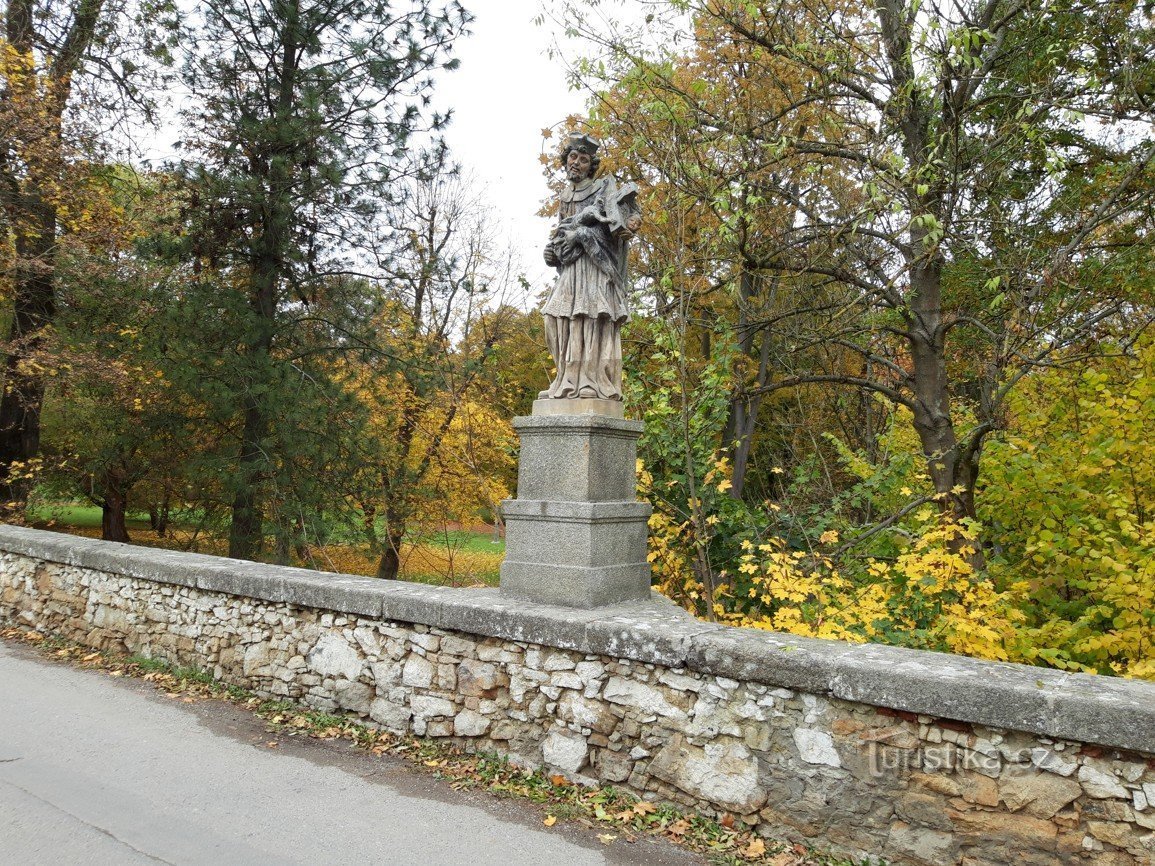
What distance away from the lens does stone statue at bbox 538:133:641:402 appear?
5035mm

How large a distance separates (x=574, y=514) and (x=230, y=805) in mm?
2379

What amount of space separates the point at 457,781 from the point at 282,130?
29.1ft

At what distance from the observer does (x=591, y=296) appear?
16.7 ft

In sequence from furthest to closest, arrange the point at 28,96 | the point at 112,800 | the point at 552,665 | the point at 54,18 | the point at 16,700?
the point at 54,18, the point at 28,96, the point at 16,700, the point at 552,665, the point at 112,800

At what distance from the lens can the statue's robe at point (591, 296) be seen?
5.04m

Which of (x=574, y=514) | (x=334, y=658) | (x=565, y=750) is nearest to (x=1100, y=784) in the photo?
(x=565, y=750)

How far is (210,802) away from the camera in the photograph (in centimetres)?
398

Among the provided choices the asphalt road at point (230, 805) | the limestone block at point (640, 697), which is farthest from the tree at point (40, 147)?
the limestone block at point (640, 697)

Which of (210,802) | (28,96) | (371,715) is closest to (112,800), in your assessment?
(210,802)

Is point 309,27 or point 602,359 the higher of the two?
point 309,27

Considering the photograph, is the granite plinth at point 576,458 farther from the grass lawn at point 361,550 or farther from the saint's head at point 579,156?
the grass lawn at point 361,550

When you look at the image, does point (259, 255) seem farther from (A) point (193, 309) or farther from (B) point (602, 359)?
(B) point (602, 359)

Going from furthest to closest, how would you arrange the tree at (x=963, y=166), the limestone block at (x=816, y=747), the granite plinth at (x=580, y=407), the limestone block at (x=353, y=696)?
the tree at (x=963, y=166) < the limestone block at (x=353, y=696) < the granite plinth at (x=580, y=407) < the limestone block at (x=816, y=747)

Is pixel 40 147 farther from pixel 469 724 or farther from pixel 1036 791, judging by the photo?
pixel 1036 791
